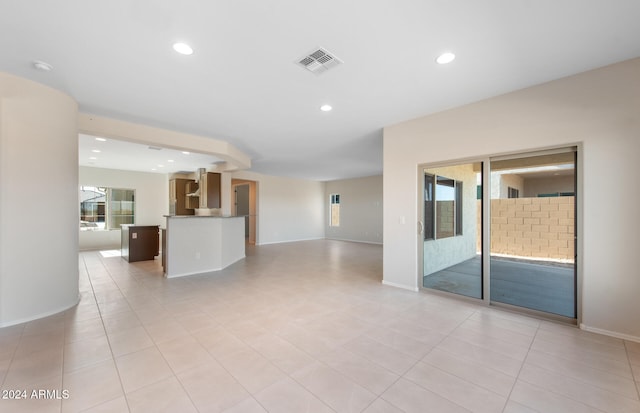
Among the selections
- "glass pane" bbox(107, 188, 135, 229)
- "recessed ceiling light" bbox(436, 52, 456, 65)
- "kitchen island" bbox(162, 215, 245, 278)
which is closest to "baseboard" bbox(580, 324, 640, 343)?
"recessed ceiling light" bbox(436, 52, 456, 65)

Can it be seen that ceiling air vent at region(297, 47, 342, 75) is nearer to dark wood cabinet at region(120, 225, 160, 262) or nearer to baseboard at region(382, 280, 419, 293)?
baseboard at region(382, 280, 419, 293)

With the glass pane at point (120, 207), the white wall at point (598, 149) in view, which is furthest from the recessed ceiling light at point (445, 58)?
the glass pane at point (120, 207)

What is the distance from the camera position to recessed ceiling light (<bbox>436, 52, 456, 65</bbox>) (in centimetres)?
238

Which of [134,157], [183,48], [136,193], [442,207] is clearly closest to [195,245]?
[134,157]

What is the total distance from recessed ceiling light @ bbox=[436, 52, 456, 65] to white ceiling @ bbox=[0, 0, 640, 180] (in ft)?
0.20

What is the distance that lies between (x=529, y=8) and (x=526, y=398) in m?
2.73

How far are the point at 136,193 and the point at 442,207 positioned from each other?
10004 mm

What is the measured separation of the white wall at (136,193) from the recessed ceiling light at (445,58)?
391 inches

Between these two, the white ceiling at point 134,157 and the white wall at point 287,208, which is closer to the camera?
the white ceiling at point 134,157

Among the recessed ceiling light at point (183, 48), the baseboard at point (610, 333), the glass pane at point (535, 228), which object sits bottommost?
the baseboard at point (610, 333)

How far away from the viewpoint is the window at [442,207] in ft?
13.7

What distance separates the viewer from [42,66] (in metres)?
2.59

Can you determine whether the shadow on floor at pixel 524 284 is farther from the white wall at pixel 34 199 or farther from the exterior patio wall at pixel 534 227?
the white wall at pixel 34 199

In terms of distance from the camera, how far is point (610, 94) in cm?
262
